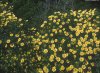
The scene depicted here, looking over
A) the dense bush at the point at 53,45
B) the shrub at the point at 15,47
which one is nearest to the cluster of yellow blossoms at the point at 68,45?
the dense bush at the point at 53,45

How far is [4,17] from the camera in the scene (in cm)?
590

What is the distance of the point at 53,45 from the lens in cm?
506

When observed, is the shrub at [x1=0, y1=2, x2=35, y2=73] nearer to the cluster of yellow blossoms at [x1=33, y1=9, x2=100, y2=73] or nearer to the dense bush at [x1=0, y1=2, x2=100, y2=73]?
the dense bush at [x1=0, y1=2, x2=100, y2=73]

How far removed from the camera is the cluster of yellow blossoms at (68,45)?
4891 millimetres

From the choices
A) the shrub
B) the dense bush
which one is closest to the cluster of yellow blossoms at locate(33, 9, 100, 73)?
the dense bush

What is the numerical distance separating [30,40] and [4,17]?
0.82m

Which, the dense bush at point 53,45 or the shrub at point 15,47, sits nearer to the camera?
the dense bush at point 53,45

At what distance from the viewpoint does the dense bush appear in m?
4.91

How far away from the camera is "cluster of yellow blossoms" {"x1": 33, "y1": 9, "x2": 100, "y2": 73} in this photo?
16.0 feet

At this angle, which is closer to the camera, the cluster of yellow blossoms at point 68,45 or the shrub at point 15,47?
the cluster of yellow blossoms at point 68,45

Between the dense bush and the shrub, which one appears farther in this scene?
the shrub

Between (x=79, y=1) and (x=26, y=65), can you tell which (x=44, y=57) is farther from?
(x=79, y=1)

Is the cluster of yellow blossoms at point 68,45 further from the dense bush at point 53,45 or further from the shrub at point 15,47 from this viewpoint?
the shrub at point 15,47

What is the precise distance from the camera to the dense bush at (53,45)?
4.91 metres
